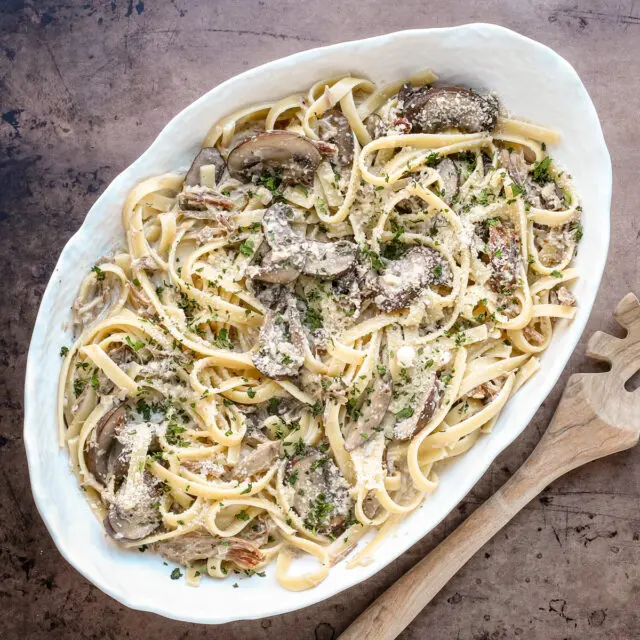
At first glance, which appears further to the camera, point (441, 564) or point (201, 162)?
point (441, 564)

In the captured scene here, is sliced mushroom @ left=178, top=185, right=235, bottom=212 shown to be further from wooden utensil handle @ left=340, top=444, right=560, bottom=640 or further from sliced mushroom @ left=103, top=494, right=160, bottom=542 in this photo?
wooden utensil handle @ left=340, top=444, right=560, bottom=640

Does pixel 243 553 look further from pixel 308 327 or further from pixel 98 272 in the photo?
pixel 98 272

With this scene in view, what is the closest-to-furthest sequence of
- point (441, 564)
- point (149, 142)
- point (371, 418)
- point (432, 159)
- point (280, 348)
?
point (280, 348), point (371, 418), point (432, 159), point (441, 564), point (149, 142)

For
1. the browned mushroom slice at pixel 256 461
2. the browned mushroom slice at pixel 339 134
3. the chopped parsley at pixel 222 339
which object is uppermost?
the browned mushroom slice at pixel 339 134

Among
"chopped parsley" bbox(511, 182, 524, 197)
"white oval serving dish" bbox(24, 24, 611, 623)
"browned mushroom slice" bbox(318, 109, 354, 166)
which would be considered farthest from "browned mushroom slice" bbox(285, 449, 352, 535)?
"chopped parsley" bbox(511, 182, 524, 197)

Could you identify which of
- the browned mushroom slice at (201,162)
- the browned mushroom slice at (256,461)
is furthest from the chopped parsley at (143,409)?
the browned mushroom slice at (201,162)

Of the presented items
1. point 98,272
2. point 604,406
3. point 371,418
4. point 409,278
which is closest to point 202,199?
point 98,272

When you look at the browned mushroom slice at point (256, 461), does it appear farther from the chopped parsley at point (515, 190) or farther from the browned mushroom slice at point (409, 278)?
the chopped parsley at point (515, 190)
